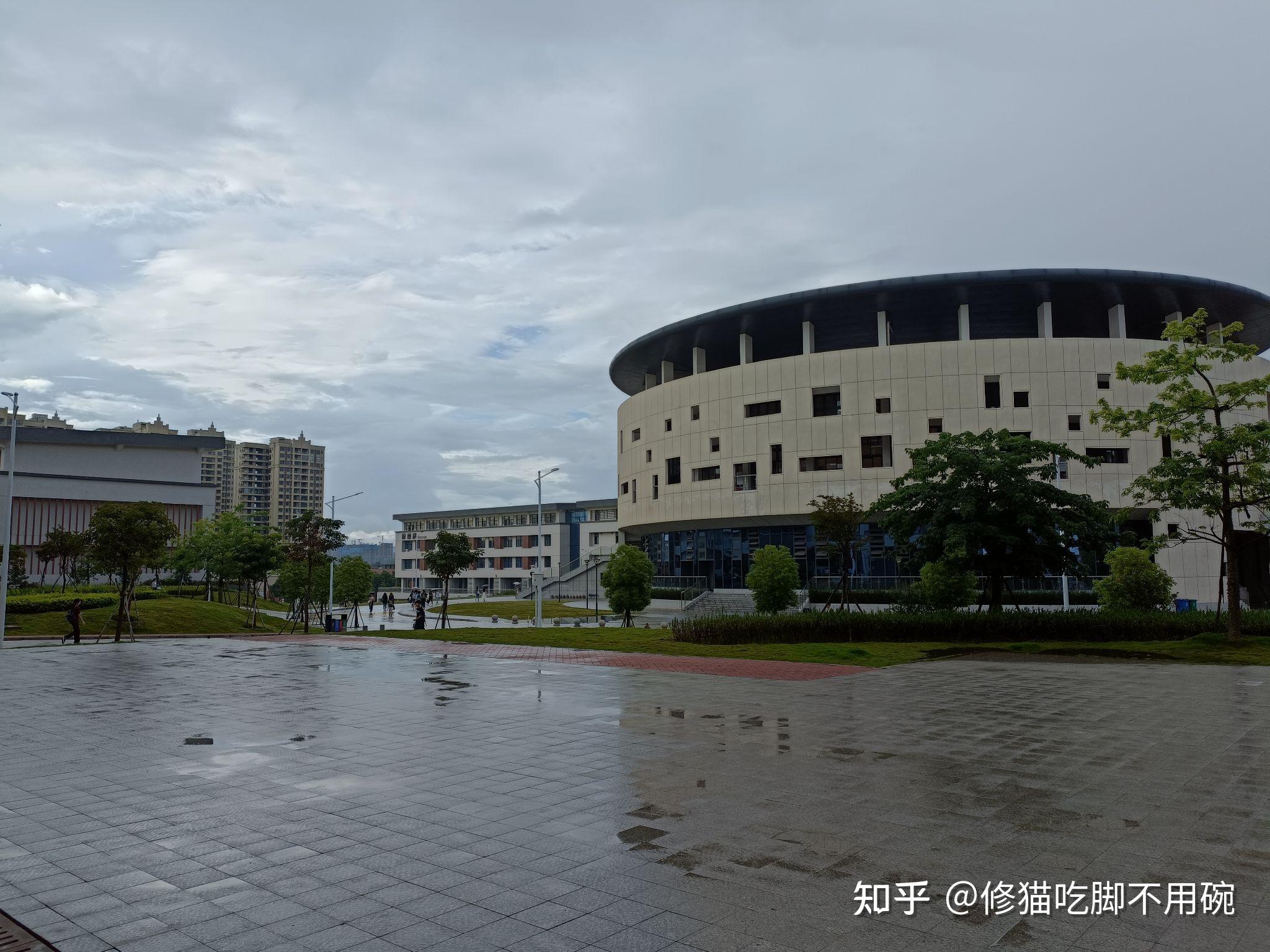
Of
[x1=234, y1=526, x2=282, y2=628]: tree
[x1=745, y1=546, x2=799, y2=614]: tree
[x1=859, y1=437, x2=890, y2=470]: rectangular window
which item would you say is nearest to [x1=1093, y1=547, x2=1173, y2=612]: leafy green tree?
[x1=745, y1=546, x2=799, y2=614]: tree

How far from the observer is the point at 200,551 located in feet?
208

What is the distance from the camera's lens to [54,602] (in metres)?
40.3

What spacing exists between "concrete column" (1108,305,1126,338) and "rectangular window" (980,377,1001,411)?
751 cm

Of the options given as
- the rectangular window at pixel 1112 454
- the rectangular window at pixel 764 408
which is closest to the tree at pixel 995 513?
the rectangular window at pixel 1112 454

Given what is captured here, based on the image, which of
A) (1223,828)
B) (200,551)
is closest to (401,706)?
(1223,828)

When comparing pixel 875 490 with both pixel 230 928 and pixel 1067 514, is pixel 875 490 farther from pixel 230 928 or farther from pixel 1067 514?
pixel 230 928

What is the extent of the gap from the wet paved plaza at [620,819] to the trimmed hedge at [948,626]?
1183 cm

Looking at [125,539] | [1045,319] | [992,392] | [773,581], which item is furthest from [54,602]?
[1045,319]

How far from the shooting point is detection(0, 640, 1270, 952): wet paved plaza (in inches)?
213

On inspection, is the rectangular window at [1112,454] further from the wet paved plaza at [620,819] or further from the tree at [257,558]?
the tree at [257,558]

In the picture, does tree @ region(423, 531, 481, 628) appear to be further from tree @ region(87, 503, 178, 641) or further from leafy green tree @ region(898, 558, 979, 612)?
leafy green tree @ region(898, 558, 979, 612)

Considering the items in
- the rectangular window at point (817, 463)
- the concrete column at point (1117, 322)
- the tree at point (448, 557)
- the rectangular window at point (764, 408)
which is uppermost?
the concrete column at point (1117, 322)

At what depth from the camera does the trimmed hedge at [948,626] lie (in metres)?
26.9

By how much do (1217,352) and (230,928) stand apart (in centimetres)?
3038
